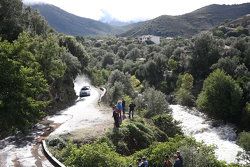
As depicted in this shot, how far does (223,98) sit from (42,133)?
42516 mm

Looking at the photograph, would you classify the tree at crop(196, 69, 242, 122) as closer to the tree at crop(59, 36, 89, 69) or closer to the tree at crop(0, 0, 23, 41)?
the tree at crop(59, 36, 89, 69)

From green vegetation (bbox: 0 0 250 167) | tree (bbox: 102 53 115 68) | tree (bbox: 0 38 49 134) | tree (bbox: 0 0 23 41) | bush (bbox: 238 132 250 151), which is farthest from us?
tree (bbox: 102 53 115 68)

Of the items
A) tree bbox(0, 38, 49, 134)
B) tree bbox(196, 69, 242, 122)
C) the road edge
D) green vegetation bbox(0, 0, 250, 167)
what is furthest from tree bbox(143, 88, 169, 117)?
tree bbox(0, 38, 49, 134)

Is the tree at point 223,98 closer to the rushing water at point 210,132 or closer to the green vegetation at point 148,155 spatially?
the rushing water at point 210,132

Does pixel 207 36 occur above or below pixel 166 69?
above

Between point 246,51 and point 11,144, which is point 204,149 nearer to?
point 11,144

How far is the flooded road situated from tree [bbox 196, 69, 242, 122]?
26797 millimetres

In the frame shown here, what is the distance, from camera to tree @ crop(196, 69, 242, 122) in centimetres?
6700

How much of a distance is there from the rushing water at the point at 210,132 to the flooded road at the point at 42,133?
1227 centimetres

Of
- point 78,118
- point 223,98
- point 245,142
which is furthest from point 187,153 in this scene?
point 223,98

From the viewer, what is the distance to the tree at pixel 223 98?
67000 millimetres

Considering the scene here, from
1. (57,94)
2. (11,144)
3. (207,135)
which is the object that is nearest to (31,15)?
(57,94)

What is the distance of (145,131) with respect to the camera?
33.1 m

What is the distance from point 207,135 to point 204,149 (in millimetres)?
37628
